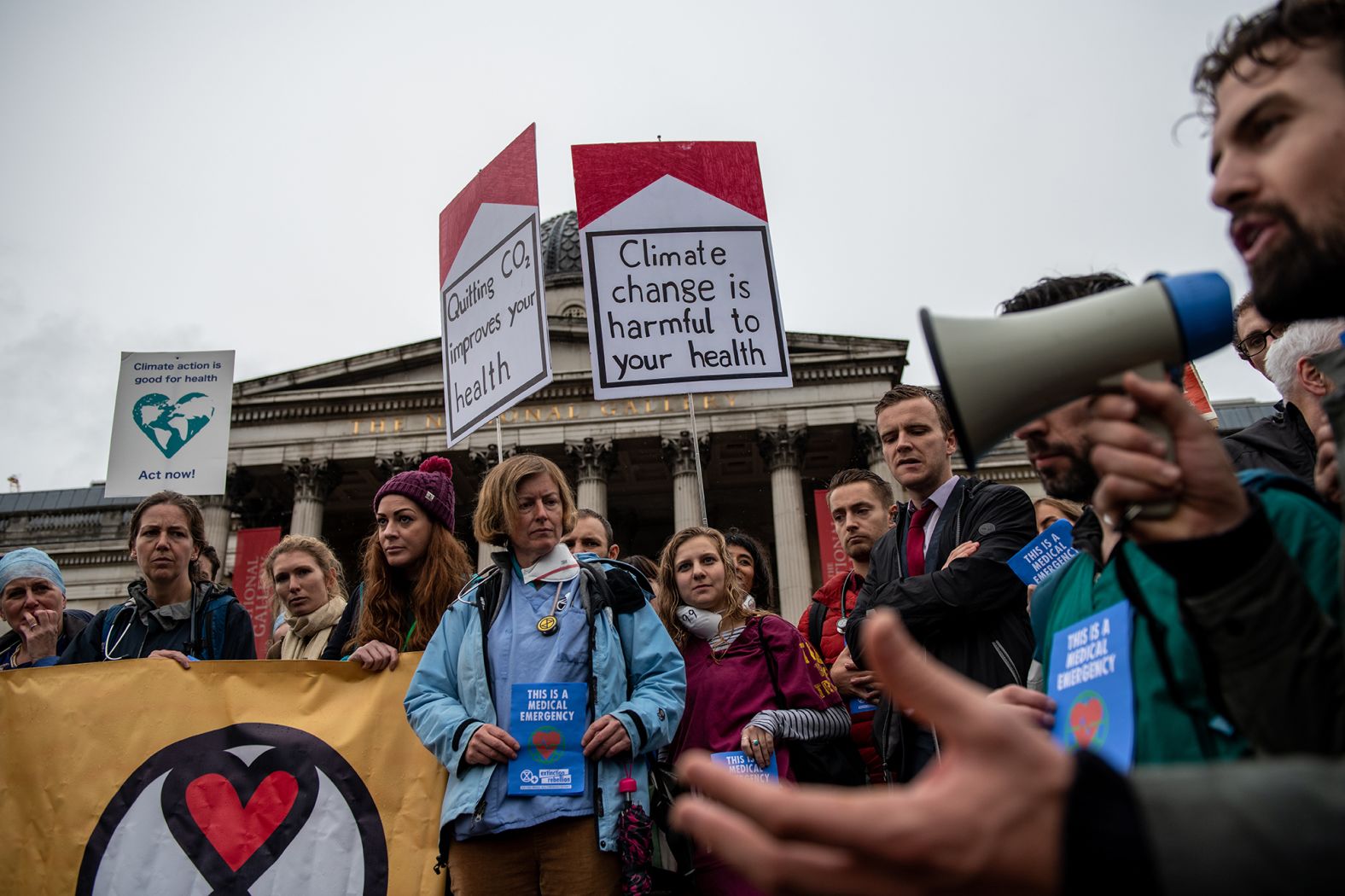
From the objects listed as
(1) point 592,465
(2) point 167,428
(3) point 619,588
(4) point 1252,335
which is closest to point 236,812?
(3) point 619,588

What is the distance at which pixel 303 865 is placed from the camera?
14.3 ft

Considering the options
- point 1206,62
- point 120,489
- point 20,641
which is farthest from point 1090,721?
point 120,489

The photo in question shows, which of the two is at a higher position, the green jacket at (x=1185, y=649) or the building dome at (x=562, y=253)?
the building dome at (x=562, y=253)

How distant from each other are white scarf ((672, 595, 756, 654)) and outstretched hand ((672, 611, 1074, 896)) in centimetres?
373

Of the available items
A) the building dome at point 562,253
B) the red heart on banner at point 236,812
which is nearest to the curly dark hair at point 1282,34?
the red heart on banner at point 236,812

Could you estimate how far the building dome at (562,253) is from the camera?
34.0m

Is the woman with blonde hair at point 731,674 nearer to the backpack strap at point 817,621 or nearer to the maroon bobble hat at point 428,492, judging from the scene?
the backpack strap at point 817,621

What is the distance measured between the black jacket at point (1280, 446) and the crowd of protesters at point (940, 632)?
0.05ft

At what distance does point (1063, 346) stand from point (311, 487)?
30.6 metres

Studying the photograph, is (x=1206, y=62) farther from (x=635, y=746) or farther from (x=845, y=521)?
(x=845, y=521)

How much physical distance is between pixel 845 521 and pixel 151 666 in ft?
12.6

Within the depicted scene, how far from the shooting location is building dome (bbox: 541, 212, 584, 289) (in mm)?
34031

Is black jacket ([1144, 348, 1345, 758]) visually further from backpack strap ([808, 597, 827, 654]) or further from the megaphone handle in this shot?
backpack strap ([808, 597, 827, 654])

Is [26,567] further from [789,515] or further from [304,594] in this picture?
[789,515]
